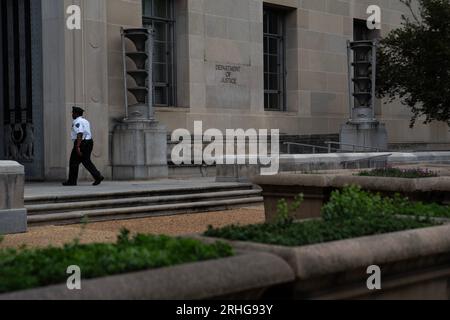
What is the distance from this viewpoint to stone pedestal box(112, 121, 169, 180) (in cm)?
1925

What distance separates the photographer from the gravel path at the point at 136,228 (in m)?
10.5

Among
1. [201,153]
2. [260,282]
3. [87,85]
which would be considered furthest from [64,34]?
[260,282]

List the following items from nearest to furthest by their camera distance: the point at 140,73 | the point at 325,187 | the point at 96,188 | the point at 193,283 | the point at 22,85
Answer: the point at 193,283 < the point at 325,187 < the point at 96,188 < the point at 140,73 < the point at 22,85

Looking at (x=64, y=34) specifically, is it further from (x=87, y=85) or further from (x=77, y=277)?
(x=77, y=277)

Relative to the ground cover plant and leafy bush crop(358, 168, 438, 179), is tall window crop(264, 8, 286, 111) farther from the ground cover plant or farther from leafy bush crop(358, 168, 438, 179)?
the ground cover plant

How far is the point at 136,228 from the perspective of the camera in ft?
40.7

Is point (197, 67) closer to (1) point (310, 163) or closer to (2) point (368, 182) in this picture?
(1) point (310, 163)

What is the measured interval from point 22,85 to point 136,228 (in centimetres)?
912

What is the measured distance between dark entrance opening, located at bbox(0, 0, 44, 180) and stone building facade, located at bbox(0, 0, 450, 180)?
0.15 feet

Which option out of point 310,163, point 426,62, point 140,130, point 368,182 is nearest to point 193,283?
point 368,182

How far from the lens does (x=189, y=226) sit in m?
12.6

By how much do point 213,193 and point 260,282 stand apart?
11915 mm

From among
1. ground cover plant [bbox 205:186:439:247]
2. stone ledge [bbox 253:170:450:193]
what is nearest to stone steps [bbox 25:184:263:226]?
stone ledge [bbox 253:170:450:193]

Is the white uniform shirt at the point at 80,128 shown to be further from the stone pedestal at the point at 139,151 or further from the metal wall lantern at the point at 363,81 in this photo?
the metal wall lantern at the point at 363,81
